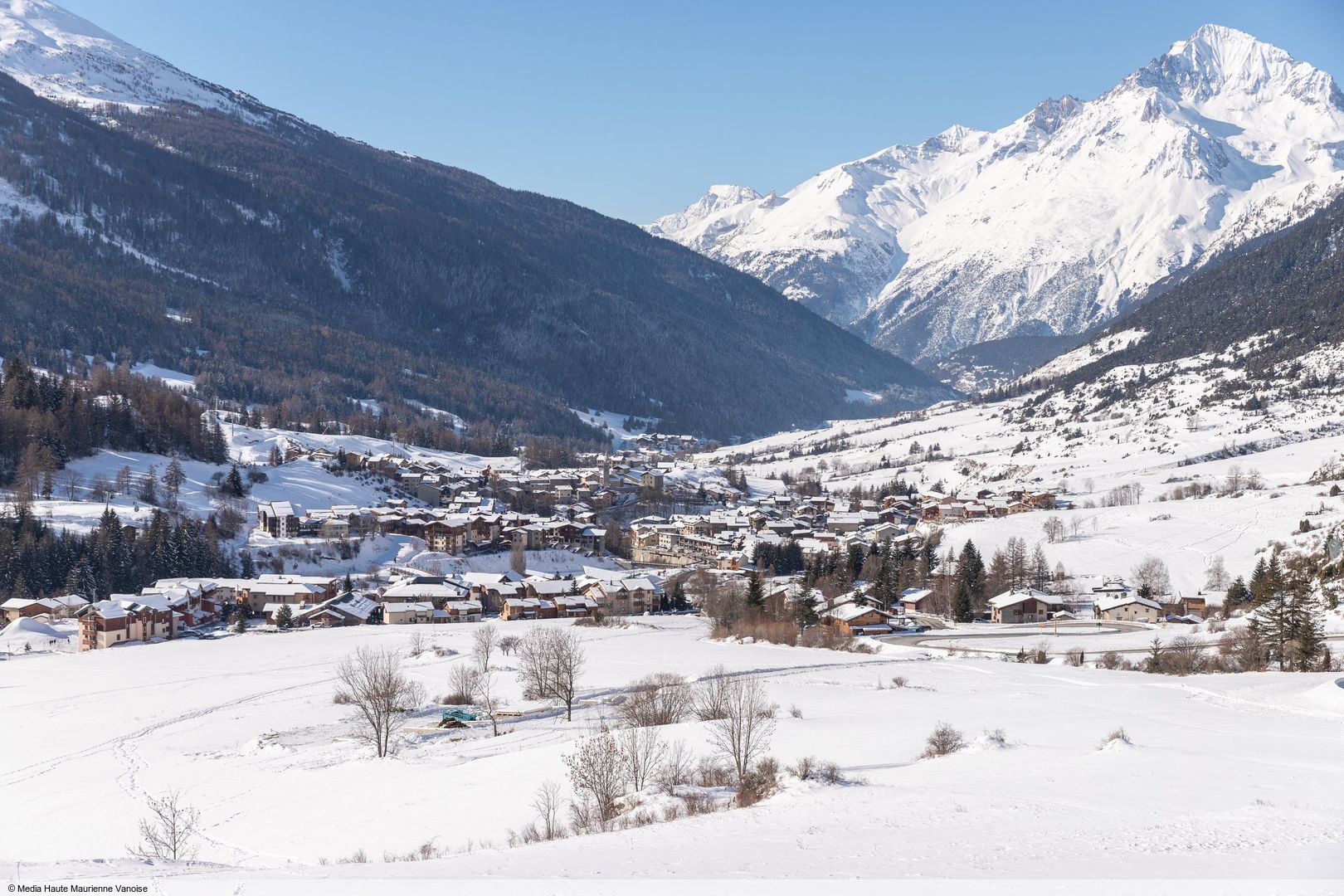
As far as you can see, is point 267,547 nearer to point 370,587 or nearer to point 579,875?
point 370,587

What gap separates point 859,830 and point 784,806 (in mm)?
3031

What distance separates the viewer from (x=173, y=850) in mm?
22469

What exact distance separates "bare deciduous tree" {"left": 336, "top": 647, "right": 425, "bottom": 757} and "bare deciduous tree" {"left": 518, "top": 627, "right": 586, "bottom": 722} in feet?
16.4

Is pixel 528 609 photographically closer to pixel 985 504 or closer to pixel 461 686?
pixel 461 686

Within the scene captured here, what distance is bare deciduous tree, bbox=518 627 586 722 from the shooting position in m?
42.3

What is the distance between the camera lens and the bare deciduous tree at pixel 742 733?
2678 cm

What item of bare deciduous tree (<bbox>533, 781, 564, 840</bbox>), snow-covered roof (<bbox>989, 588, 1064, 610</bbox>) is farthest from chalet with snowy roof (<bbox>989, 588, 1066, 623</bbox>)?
bare deciduous tree (<bbox>533, 781, 564, 840</bbox>)

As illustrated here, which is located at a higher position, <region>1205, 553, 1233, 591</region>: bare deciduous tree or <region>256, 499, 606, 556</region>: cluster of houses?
<region>256, 499, 606, 556</region>: cluster of houses

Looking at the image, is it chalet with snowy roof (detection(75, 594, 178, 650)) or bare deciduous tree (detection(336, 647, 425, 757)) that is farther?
chalet with snowy roof (detection(75, 594, 178, 650))

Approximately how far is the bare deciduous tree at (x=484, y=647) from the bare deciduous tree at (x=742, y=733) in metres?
22.8

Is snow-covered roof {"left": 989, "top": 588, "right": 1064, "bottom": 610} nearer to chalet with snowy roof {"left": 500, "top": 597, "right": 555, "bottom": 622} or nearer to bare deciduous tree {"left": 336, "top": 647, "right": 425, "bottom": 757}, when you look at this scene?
chalet with snowy roof {"left": 500, "top": 597, "right": 555, "bottom": 622}

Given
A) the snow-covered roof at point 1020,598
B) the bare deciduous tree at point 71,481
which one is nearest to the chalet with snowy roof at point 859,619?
the snow-covered roof at point 1020,598

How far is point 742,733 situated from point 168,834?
48.4ft

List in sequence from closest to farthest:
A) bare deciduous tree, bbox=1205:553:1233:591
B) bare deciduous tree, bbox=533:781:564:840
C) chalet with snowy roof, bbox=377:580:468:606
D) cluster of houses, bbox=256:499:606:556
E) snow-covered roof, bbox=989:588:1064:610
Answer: bare deciduous tree, bbox=533:781:564:840
snow-covered roof, bbox=989:588:1064:610
chalet with snowy roof, bbox=377:580:468:606
bare deciduous tree, bbox=1205:553:1233:591
cluster of houses, bbox=256:499:606:556
